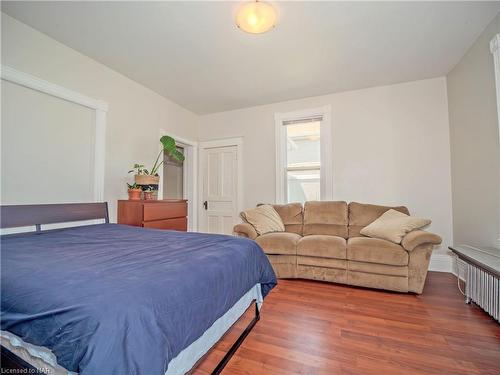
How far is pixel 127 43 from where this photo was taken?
2.50 meters

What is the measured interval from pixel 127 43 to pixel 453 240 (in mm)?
4746

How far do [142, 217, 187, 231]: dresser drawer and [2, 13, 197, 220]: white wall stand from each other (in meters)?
0.54

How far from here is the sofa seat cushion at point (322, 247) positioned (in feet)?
8.97

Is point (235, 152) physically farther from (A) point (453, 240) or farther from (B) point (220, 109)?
(A) point (453, 240)

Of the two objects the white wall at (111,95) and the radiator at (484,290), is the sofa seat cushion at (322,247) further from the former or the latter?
the white wall at (111,95)

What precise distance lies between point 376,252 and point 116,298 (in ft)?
8.60

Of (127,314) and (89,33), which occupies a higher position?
(89,33)

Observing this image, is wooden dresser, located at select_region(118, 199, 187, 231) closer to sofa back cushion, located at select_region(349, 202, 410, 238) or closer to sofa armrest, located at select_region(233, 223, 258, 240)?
sofa armrest, located at select_region(233, 223, 258, 240)

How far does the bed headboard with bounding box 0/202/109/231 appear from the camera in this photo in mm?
1895

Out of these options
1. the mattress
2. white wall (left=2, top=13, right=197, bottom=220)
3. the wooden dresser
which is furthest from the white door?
the mattress

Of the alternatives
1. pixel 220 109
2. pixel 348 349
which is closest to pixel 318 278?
pixel 348 349

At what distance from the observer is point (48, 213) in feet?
7.05

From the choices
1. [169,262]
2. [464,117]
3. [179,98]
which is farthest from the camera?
[179,98]

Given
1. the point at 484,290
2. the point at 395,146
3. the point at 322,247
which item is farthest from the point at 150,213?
the point at 395,146
